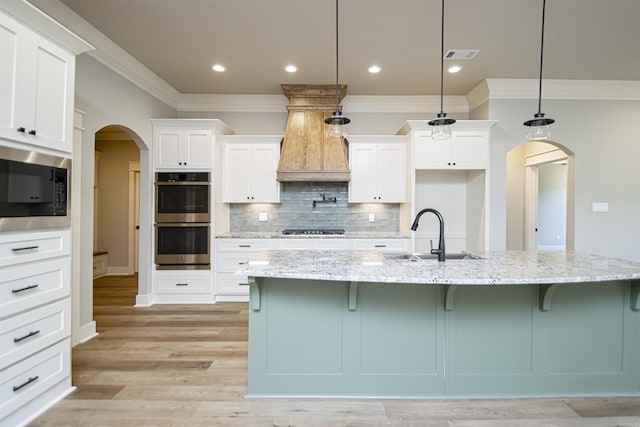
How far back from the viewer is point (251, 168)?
15.6 ft

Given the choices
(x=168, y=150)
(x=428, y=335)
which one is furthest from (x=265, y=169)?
(x=428, y=335)

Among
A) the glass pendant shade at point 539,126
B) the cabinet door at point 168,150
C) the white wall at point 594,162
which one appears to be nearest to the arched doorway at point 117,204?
the cabinet door at point 168,150

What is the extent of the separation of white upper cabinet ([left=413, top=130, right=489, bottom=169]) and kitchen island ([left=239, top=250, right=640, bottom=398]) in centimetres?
239

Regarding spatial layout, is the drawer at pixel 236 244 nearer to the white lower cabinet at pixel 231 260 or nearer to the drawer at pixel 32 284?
the white lower cabinet at pixel 231 260

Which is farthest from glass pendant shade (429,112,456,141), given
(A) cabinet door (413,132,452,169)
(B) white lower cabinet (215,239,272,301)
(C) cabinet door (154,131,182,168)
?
(C) cabinet door (154,131,182,168)

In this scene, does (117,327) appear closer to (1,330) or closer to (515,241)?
(1,330)

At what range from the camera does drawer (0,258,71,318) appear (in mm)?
1829

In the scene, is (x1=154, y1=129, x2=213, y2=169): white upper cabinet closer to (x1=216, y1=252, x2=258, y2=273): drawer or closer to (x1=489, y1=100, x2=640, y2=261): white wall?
(x1=216, y1=252, x2=258, y2=273): drawer

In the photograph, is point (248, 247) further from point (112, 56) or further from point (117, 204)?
point (117, 204)

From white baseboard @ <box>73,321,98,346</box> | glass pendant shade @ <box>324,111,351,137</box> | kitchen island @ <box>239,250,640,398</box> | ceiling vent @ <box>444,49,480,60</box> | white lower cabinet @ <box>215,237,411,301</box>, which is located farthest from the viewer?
white lower cabinet @ <box>215,237,411,301</box>

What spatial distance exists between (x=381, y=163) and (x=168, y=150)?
294cm

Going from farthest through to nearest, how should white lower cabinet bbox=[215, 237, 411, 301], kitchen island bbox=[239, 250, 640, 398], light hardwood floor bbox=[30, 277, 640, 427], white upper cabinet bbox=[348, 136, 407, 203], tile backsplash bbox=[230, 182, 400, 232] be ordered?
1. tile backsplash bbox=[230, 182, 400, 232]
2. white upper cabinet bbox=[348, 136, 407, 203]
3. white lower cabinet bbox=[215, 237, 411, 301]
4. kitchen island bbox=[239, 250, 640, 398]
5. light hardwood floor bbox=[30, 277, 640, 427]

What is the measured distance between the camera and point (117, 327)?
11.8 ft

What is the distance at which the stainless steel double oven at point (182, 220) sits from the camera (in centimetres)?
439
